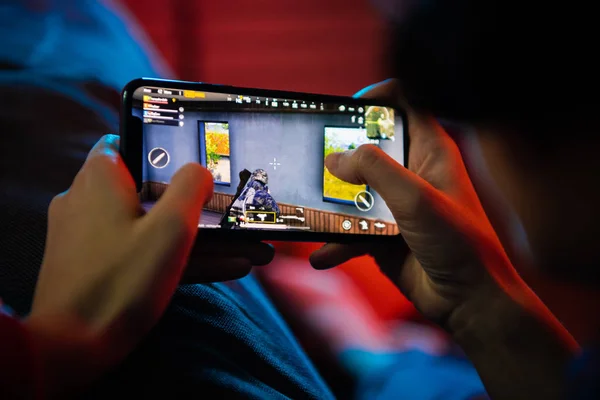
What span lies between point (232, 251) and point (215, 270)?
54mm

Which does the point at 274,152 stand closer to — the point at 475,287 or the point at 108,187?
the point at 108,187

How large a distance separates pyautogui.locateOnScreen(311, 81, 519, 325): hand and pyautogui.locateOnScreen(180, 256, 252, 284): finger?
9.2 inches

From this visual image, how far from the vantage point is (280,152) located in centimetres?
69

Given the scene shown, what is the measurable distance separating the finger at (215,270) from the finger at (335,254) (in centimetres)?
16

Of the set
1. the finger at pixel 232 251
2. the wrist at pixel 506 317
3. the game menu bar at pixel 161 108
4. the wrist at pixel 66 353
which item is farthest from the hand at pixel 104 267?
the wrist at pixel 506 317

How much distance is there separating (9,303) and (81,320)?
10.5 inches

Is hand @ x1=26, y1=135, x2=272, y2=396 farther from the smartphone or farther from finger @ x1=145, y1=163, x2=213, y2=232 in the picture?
the smartphone

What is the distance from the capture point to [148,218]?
454 millimetres

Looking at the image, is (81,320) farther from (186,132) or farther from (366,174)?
(366,174)

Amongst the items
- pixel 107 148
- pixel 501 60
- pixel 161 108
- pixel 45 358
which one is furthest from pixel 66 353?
pixel 501 60

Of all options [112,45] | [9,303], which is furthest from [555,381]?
[112,45]

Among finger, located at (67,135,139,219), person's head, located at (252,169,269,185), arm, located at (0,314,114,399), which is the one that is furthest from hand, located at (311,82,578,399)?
arm, located at (0,314,114,399)

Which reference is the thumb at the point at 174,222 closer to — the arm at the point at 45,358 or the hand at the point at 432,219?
the arm at the point at 45,358

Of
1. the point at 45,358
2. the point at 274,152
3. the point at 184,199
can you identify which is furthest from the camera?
the point at 274,152
